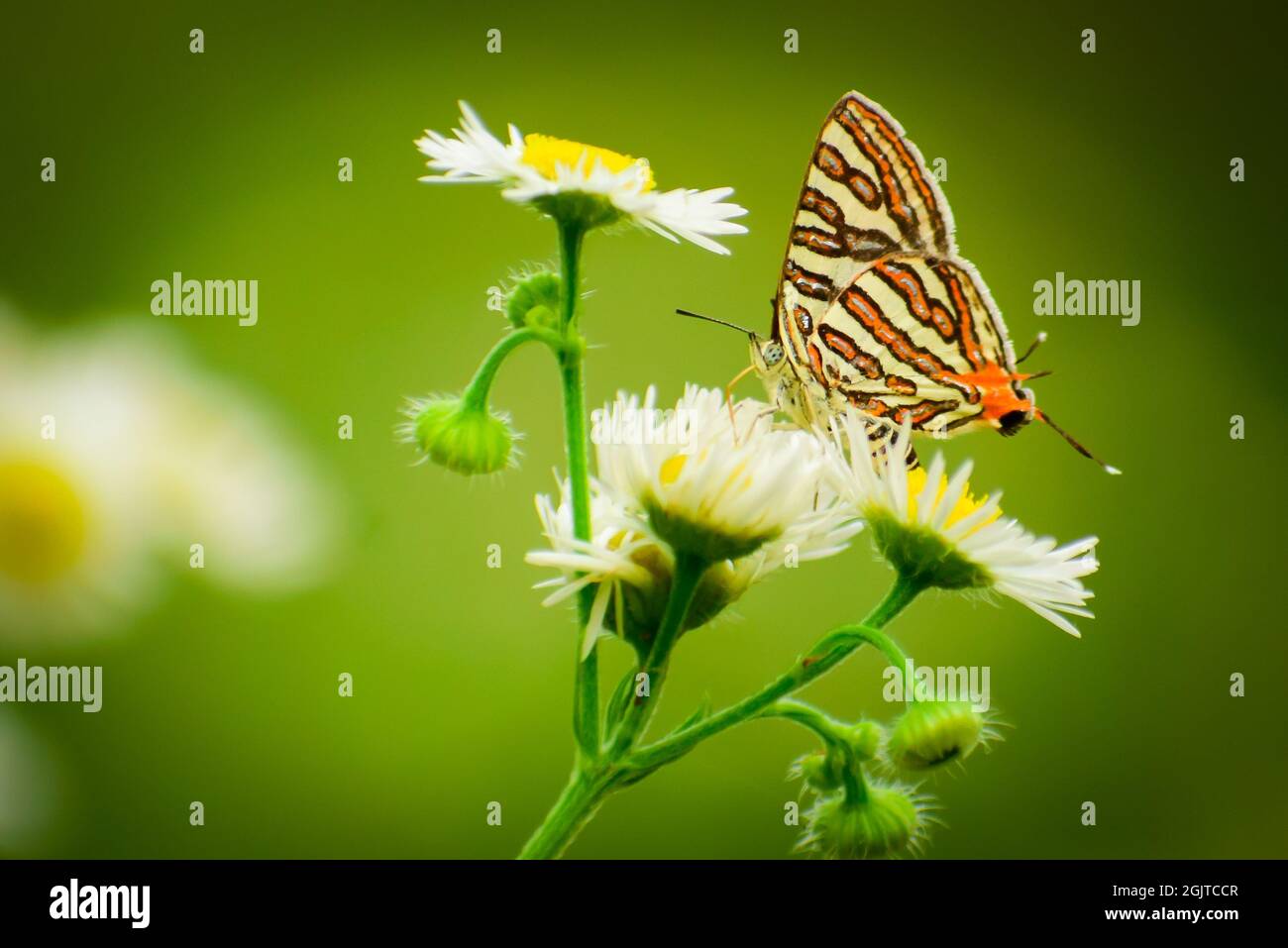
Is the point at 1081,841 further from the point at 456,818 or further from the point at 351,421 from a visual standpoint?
the point at 351,421

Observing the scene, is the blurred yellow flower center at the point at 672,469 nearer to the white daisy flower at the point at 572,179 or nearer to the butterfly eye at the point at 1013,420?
the white daisy flower at the point at 572,179

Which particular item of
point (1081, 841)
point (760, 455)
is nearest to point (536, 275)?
point (760, 455)

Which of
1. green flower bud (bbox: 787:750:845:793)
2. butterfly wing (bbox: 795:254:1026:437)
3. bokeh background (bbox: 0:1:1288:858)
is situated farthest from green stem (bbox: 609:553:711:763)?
bokeh background (bbox: 0:1:1288:858)

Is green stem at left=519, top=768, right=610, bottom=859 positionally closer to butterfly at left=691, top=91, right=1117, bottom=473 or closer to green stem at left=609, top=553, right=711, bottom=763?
green stem at left=609, top=553, right=711, bottom=763

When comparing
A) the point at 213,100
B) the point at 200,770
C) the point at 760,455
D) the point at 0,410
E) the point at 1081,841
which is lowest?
the point at 1081,841

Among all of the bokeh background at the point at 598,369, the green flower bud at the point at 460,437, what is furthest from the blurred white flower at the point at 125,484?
the green flower bud at the point at 460,437

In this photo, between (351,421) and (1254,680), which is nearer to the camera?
(351,421)

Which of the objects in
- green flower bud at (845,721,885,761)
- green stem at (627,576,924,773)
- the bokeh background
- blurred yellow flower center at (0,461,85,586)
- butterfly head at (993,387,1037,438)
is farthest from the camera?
the bokeh background
